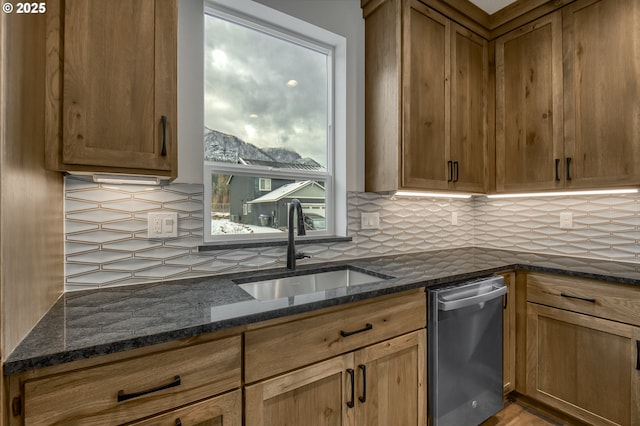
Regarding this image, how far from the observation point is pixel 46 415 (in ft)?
2.37

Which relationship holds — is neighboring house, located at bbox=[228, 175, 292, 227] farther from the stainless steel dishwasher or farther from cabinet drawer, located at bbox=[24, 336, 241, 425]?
the stainless steel dishwasher

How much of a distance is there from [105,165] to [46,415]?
2.38 ft

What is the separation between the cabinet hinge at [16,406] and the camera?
692 mm

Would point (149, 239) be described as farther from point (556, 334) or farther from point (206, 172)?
point (556, 334)

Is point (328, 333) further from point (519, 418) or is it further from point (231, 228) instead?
point (519, 418)

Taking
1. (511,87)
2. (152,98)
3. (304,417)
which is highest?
(511,87)

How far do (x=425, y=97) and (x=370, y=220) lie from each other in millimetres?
863

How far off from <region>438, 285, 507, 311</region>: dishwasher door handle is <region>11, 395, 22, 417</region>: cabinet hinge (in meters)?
1.46

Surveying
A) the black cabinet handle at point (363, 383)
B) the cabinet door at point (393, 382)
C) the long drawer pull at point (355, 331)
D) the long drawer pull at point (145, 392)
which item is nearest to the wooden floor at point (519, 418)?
the cabinet door at point (393, 382)

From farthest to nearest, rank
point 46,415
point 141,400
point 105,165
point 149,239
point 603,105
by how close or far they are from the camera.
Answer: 1. point 603,105
2. point 149,239
3. point 105,165
4. point 141,400
5. point 46,415

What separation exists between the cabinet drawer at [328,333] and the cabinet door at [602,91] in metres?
1.41

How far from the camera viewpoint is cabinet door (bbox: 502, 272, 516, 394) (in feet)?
6.08

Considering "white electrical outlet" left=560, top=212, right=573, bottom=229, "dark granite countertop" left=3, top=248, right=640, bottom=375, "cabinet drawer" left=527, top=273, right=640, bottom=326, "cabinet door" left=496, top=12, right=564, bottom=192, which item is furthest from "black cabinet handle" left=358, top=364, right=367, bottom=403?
"white electrical outlet" left=560, top=212, right=573, bottom=229

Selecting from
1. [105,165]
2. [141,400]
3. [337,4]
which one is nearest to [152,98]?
[105,165]
